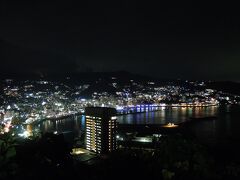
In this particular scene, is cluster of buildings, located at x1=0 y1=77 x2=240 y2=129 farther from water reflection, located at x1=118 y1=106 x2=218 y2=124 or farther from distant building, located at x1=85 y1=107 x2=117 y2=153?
distant building, located at x1=85 y1=107 x2=117 y2=153

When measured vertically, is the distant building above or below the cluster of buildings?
below

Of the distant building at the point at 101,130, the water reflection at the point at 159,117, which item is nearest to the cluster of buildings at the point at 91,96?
the water reflection at the point at 159,117

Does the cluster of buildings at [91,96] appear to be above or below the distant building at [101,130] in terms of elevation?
above

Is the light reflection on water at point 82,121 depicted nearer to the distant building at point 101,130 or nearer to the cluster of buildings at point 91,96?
the cluster of buildings at point 91,96

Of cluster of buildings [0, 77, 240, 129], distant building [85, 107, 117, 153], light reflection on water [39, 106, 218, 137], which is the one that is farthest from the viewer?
cluster of buildings [0, 77, 240, 129]

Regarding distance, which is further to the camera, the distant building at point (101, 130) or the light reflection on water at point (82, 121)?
the light reflection on water at point (82, 121)

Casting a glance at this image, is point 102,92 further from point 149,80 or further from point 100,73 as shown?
point 149,80

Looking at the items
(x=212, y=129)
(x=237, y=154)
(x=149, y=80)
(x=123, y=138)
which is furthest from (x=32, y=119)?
(x=149, y=80)

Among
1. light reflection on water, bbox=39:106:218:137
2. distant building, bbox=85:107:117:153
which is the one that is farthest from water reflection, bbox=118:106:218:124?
distant building, bbox=85:107:117:153
